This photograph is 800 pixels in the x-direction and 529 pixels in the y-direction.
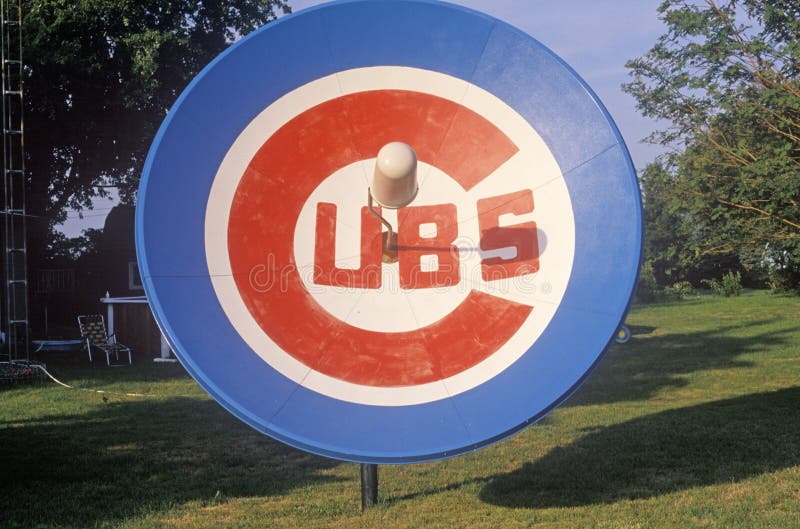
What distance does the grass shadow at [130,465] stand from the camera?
6011 millimetres

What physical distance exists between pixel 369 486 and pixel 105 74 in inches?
616

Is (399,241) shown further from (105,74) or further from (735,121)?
(105,74)

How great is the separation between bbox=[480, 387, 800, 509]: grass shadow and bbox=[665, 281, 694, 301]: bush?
80.3ft

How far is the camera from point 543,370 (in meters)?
4.62

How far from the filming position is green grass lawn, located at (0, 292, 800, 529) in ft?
18.9

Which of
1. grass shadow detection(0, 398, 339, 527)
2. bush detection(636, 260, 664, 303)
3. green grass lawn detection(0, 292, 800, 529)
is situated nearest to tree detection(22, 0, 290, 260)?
green grass lawn detection(0, 292, 800, 529)

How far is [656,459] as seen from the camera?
7266 millimetres

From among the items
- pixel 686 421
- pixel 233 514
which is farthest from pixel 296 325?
pixel 686 421

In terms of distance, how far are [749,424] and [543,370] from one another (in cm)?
506

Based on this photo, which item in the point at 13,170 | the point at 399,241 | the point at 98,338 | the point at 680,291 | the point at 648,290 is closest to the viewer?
the point at 399,241

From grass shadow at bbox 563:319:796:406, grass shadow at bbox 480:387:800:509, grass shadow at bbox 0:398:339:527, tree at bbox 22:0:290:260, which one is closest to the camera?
grass shadow at bbox 0:398:339:527

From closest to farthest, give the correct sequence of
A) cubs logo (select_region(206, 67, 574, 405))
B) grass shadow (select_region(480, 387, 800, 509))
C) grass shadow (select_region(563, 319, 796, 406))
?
cubs logo (select_region(206, 67, 574, 405)) → grass shadow (select_region(480, 387, 800, 509)) → grass shadow (select_region(563, 319, 796, 406))

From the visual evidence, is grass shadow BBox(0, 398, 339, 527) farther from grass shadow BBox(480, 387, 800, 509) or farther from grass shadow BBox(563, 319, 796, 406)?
grass shadow BBox(563, 319, 796, 406)

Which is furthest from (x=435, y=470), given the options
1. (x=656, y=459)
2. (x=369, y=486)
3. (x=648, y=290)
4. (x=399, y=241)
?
(x=648, y=290)
